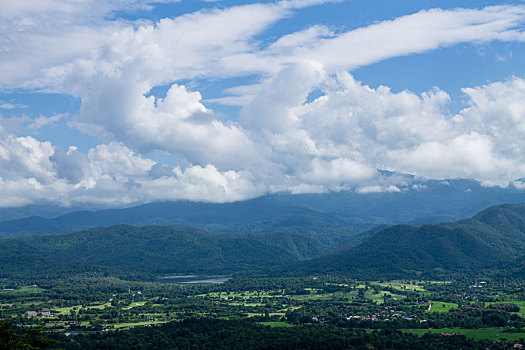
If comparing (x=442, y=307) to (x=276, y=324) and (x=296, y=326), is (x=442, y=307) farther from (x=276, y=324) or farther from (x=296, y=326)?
(x=276, y=324)

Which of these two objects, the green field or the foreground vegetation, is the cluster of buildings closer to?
the foreground vegetation

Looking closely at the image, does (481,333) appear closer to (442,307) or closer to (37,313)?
(442,307)

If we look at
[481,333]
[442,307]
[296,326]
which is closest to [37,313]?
[296,326]

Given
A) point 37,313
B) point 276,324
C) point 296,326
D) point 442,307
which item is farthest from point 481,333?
point 37,313

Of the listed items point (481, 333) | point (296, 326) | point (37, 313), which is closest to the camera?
point (481, 333)

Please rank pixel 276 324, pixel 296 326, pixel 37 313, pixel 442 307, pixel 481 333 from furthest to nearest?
pixel 37 313 → pixel 442 307 → pixel 276 324 → pixel 296 326 → pixel 481 333

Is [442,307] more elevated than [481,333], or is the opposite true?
[442,307]

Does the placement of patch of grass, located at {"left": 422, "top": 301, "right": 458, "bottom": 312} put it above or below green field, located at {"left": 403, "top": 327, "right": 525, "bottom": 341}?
above

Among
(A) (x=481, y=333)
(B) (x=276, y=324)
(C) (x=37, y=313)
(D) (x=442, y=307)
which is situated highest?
(C) (x=37, y=313)

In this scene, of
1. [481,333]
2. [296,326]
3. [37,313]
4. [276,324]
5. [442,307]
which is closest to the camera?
[481,333]

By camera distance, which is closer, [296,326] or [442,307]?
[296,326]

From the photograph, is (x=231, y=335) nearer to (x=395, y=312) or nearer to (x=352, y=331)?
(x=352, y=331)

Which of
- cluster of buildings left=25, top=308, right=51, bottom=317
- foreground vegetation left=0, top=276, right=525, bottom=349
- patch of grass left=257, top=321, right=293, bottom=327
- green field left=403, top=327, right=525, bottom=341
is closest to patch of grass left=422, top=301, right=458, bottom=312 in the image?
foreground vegetation left=0, top=276, right=525, bottom=349
